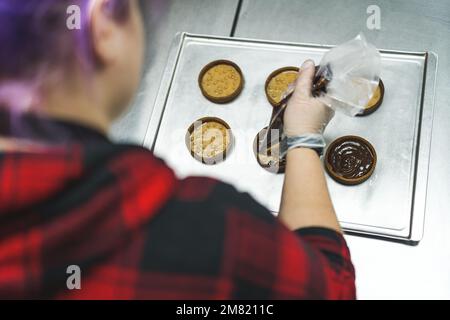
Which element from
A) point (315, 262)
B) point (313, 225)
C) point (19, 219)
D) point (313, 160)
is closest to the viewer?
point (19, 219)

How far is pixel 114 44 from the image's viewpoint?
2.05 ft

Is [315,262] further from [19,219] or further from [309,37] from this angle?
[309,37]

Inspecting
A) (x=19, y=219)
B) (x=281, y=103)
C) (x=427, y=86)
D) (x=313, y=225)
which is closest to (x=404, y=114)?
(x=427, y=86)

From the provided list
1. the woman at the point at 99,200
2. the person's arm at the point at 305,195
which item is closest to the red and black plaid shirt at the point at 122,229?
the woman at the point at 99,200

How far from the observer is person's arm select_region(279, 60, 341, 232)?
3.14 ft

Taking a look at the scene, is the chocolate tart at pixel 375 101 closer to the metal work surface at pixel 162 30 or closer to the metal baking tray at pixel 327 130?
the metal baking tray at pixel 327 130

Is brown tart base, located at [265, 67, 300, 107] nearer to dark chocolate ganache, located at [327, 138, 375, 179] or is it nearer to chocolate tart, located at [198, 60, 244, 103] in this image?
chocolate tart, located at [198, 60, 244, 103]

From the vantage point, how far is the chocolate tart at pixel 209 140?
133 cm

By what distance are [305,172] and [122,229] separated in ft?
1.93

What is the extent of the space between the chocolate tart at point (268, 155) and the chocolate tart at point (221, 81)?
0.56ft

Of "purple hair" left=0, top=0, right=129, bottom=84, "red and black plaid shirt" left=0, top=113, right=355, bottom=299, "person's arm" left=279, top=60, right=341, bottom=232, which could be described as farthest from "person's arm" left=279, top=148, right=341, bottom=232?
"purple hair" left=0, top=0, right=129, bottom=84

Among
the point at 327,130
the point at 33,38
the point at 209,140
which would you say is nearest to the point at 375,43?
the point at 327,130

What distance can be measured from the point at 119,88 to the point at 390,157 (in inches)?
34.6

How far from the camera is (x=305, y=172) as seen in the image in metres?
1.03
